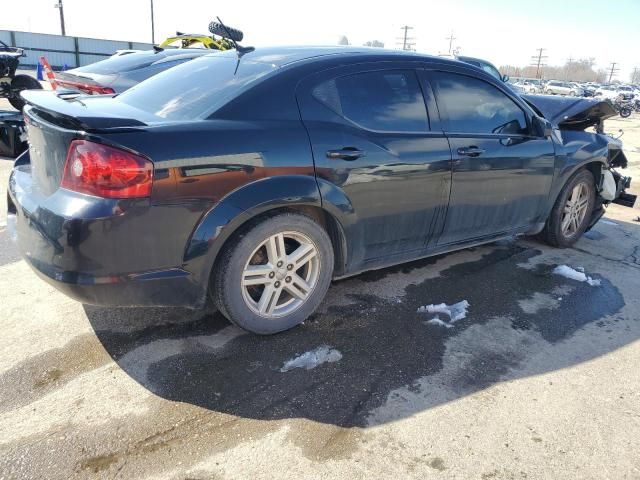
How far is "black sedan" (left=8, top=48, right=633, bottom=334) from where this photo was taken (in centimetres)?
238

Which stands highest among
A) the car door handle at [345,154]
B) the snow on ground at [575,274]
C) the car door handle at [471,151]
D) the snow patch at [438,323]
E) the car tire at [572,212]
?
the car door handle at [345,154]

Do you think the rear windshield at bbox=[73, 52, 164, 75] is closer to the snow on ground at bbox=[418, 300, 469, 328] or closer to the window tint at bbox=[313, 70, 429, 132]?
the window tint at bbox=[313, 70, 429, 132]

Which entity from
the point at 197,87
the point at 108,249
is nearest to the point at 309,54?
the point at 197,87

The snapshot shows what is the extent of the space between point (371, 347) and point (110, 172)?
1681mm

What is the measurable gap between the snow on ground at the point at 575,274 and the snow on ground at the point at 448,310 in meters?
1.23

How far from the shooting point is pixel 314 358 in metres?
2.81

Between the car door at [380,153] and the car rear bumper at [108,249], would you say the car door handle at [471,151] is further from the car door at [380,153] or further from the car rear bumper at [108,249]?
the car rear bumper at [108,249]

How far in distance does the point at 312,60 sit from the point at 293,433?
82.2 inches

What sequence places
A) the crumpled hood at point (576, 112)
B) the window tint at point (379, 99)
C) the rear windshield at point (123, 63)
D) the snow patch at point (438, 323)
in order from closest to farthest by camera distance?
the window tint at point (379, 99) < the snow patch at point (438, 323) < the crumpled hood at point (576, 112) < the rear windshield at point (123, 63)

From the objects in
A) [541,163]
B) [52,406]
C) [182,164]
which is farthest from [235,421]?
[541,163]

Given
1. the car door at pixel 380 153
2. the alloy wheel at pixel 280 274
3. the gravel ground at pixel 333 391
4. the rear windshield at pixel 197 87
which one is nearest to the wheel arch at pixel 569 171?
the gravel ground at pixel 333 391

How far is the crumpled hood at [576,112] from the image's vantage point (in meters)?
4.80

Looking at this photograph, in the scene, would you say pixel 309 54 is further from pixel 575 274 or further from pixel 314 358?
pixel 575 274

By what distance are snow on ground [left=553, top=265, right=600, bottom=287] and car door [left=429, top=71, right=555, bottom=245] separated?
1.66 feet
